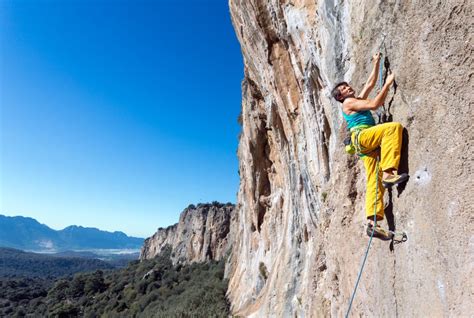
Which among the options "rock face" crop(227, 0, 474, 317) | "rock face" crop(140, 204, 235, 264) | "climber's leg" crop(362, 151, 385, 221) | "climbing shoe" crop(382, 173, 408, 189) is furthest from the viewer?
"rock face" crop(140, 204, 235, 264)

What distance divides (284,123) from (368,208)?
1146 centimetres

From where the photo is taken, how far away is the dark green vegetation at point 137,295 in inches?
1313

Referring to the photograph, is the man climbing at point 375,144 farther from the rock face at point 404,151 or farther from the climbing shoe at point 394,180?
the rock face at point 404,151

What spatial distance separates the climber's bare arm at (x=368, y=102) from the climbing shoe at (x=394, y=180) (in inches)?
39.4

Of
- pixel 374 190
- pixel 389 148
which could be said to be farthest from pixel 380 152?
pixel 374 190

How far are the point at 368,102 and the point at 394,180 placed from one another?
47.0 inches

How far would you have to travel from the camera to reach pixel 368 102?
4770 millimetres

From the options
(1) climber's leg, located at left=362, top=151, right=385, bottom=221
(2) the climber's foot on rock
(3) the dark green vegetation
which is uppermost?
(1) climber's leg, located at left=362, top=151, right=385, bottom=221

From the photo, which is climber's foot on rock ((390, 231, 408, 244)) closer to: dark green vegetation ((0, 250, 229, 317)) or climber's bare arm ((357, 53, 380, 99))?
climber's bare arm ((357, 53, 380, 99))

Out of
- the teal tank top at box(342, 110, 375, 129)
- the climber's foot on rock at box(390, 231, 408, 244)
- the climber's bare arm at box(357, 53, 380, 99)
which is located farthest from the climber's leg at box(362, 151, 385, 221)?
the climber's bare arm at box(357, 53, 380, 99)

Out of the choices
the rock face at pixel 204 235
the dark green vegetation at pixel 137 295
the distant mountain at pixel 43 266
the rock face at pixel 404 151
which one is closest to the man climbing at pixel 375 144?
the rock face at pixel 404 151

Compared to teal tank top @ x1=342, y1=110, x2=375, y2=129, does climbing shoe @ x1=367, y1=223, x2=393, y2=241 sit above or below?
below

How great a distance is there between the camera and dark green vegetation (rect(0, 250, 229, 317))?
33.3 m

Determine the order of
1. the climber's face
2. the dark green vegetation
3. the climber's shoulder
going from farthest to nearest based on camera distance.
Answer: the dark green vegetation
the climber's face
the climber's shoulder
